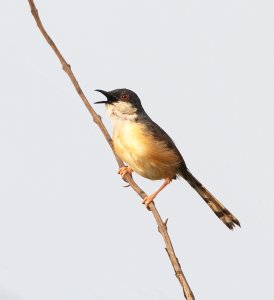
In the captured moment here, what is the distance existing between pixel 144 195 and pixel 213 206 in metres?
3.31

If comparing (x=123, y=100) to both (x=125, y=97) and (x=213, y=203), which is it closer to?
(x=125, y=97)

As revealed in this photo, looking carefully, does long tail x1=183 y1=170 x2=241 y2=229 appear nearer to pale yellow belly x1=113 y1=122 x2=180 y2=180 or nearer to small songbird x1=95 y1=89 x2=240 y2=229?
small songbird x1=95 y1=89 x2=240 y2=229

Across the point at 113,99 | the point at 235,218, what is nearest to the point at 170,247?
the point at 235,218

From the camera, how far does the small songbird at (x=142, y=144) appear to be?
7602mm

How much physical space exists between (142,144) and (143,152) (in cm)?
11

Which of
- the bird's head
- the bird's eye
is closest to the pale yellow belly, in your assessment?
the bird's head

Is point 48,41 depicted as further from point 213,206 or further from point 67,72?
point 213,206

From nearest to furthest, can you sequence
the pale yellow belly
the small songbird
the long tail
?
the long tail, the small songbird, the pale yellow belly

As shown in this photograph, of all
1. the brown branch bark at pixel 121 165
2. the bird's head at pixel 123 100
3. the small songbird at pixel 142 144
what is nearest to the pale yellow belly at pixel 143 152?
the small songbird at pixel 142 144

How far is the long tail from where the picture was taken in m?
6.73

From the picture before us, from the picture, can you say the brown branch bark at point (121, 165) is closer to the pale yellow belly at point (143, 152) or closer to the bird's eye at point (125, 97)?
the bird's eye at point (125, 97)

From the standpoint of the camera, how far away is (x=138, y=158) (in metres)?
7.70

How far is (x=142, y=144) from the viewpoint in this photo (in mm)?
7832

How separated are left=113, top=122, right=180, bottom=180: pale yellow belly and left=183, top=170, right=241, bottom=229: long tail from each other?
0.53 metres
